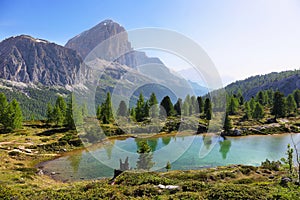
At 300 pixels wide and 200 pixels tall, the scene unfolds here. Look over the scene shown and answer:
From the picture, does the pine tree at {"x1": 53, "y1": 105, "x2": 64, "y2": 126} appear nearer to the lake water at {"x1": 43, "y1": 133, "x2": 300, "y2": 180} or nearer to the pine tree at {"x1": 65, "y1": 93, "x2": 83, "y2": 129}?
Answer: the pine tree at {"x1": 65, "y1": 93, "x2": 83, "y2": 129}

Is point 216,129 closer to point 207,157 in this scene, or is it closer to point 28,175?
point 207,157

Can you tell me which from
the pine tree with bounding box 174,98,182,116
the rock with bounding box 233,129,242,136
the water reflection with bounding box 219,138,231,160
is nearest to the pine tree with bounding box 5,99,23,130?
the pine tree with bounding box 174,98,182,116

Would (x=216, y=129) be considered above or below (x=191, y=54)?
below

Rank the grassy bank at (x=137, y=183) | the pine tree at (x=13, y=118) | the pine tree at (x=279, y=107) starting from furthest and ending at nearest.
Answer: the pine tree at (x=279, y=107), the pine tree at (x=13, y=118), the grassy bank at (x=137, y=183)

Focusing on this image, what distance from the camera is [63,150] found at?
163ft

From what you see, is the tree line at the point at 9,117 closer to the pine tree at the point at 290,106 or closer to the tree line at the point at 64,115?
the tree line at the point at 64,115

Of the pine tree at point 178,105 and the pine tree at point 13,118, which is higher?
the pine tree at point 178,105

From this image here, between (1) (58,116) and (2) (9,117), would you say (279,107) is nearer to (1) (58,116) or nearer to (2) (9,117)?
(1) (58,116)

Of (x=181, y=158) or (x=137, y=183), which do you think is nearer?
(x=137, y=183)

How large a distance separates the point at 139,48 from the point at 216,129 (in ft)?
217

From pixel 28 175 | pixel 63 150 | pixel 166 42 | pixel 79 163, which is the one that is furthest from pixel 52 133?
pixel 166 42

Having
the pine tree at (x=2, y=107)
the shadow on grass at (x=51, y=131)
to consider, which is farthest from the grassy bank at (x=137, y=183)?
the pine tree at (x=2, y=107)

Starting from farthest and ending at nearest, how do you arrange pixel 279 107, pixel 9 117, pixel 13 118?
pixel 279 107 → pixel 13 118 → pixel 9 117

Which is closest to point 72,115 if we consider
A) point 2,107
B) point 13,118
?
point 13,118
